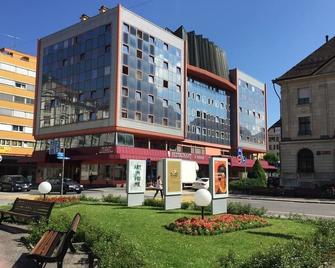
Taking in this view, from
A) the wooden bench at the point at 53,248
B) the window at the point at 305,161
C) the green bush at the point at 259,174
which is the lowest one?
the wooden bench at the point at 53,248

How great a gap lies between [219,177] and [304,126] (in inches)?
1129

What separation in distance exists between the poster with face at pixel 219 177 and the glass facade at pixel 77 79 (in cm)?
4113

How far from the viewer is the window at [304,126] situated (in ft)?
141

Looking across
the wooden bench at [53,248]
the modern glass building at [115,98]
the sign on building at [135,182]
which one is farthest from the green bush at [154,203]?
the modern glass building at [115,98]

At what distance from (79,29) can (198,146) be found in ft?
92.9

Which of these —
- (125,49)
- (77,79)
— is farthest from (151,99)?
(77,79)

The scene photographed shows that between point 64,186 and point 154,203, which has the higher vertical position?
point 64,186

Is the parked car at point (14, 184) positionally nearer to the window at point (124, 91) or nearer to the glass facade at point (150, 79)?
the glass facade at point (150, 79)

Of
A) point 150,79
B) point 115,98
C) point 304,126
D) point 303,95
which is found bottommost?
point 304,126

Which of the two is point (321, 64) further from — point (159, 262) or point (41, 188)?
point (159, 262)

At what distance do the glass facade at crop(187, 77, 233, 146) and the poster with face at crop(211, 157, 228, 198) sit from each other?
55.3m

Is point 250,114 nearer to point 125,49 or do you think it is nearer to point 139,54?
point 139,54

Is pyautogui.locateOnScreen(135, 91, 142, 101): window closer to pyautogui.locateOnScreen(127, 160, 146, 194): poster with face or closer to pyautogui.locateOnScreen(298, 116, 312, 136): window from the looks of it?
pyautogui.locateOnScreen(298, 116, 312, 136): window

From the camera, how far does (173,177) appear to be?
65.6 ft
